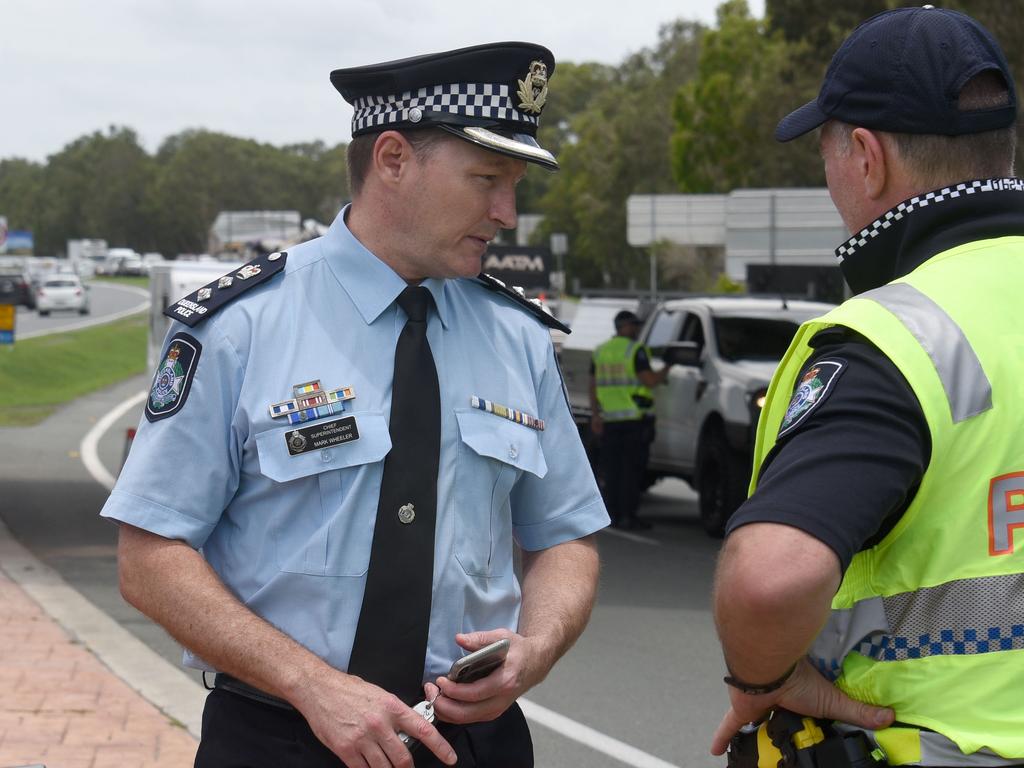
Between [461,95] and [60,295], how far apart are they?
6346 cm

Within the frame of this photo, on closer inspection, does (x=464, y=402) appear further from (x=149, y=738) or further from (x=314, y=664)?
(x=149, y=738)

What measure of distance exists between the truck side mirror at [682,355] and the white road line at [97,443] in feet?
15.6

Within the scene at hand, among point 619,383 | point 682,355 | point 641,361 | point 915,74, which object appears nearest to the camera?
point 915,74

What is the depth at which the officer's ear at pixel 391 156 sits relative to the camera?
2.79 m

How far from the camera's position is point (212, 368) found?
2639mm

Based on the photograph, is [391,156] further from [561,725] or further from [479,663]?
[561,725]

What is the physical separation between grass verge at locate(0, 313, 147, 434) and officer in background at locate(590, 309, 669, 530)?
474 inches

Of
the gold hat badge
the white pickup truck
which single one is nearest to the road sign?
the white pickup truck

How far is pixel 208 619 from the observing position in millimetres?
2549

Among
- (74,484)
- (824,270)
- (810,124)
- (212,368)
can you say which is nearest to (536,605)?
(212,368)

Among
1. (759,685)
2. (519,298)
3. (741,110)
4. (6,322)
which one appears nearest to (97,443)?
(6,322)

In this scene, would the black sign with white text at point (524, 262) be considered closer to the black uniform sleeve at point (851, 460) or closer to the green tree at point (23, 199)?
the black uniform sleeve at point (851, 460)

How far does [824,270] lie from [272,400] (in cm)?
2329

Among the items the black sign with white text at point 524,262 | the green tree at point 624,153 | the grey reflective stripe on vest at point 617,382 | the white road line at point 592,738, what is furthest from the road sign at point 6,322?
the green tree at point 624,153
